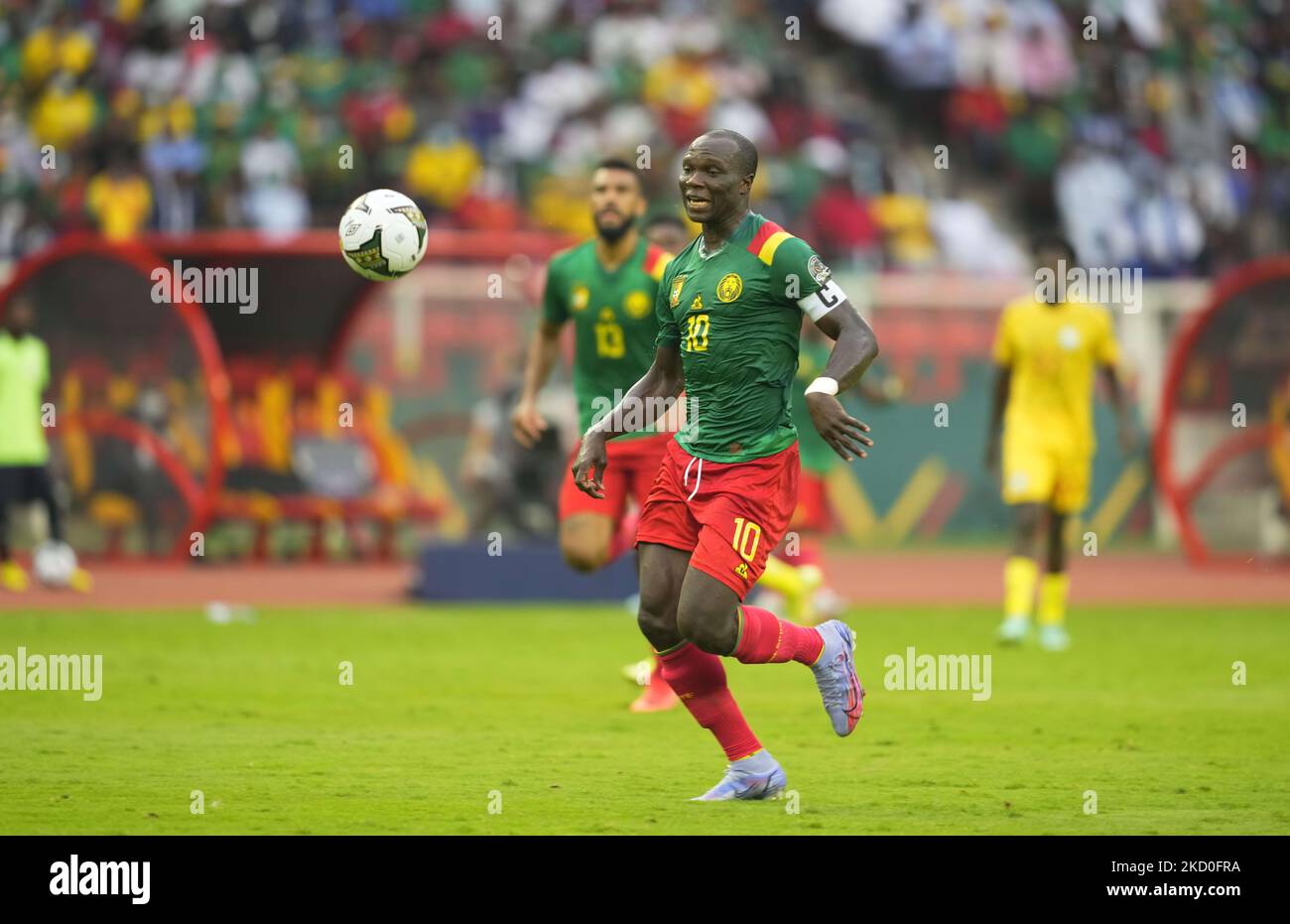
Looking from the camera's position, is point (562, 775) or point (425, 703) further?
point (425, 703)

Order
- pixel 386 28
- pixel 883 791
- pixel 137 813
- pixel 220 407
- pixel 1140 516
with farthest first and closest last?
pixel 386 28 → pixel 1140 516 → pixel 220 407 → pixel 883 791 → pixel 137 813

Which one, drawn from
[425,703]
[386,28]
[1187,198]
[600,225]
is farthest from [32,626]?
[1187,198]

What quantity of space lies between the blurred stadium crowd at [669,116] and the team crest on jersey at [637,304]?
13393mm

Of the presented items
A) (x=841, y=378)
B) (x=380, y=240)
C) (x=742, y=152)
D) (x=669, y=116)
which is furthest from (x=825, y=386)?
(x=669, y=116)

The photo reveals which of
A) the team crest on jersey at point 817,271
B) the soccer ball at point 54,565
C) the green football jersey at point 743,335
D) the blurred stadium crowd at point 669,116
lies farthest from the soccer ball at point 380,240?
the blurred stadium crowd at point 669,116

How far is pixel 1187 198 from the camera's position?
24688 mm

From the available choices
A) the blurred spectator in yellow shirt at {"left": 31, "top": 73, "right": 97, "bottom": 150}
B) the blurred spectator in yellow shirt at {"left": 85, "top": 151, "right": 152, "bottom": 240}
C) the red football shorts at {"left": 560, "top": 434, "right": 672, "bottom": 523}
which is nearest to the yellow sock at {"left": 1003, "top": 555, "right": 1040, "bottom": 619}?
the red football shorts at {"left": 560, "top": 434, "right": 672, "bottom": 523}

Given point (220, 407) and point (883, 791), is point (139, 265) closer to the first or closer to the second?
point (220, 407)

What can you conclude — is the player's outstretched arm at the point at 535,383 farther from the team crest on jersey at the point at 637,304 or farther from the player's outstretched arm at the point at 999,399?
the player's outstretched arm at the point at 999,399

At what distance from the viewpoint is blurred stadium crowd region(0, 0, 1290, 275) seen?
23.8 m

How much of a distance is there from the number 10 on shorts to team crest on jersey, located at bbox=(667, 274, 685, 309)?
2.88 ft
